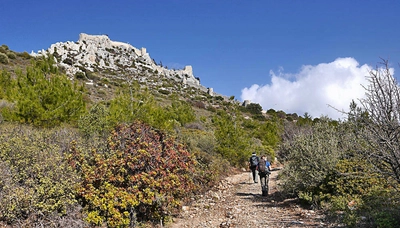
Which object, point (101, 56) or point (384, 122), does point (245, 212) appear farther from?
point (101, 56)

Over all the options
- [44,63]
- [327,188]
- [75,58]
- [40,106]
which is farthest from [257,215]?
[75,58]

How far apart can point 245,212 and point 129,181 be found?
359 cm

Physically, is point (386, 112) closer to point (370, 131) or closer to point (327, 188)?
point (370, 131)

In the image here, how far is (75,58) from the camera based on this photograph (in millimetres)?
60031

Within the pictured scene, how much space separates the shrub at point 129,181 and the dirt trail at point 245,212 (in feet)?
2.96

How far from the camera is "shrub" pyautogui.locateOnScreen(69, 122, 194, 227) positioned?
5855 millimetres

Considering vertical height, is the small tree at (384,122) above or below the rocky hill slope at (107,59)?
below

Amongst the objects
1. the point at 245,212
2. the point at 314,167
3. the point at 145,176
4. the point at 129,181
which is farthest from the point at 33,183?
the point at 314,167

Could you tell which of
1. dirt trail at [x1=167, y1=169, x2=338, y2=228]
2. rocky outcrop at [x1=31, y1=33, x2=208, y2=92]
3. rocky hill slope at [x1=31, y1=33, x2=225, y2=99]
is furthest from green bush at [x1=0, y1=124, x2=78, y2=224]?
rocky outcrop at [x1=31, y1=33, x2=208, y2=92]

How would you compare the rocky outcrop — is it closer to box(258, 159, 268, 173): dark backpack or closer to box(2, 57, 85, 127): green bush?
box(2, 57, 85, 127): green bush

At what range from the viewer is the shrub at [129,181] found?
231 inches

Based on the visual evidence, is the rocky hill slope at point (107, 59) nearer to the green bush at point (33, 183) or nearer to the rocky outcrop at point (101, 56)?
the rocky outcrop at point (101, 56)

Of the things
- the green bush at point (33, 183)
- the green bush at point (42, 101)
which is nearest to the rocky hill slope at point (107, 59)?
the green bush at point (42, 101)

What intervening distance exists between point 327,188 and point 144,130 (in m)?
5.49
